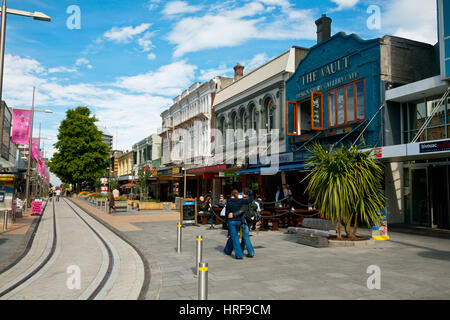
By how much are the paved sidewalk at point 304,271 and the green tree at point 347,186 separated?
997mm

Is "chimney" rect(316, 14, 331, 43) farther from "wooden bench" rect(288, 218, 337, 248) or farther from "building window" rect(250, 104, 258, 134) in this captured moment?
"wooden bench" rect(288, 218, 337, 248)

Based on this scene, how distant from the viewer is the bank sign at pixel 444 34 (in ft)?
42.1

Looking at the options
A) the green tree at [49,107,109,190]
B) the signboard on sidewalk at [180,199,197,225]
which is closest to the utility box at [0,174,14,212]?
the signboard on sidewalk at [180,199,197,225]

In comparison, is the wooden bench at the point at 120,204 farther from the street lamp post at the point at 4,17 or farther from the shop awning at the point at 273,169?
the street lamp post at the point at 4,17

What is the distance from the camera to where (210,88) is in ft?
110

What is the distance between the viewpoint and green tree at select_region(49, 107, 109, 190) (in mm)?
53875

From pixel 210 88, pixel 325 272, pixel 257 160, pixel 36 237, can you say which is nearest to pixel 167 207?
pixel 257 160

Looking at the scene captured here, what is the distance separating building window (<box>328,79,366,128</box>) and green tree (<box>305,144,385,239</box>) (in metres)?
5.87

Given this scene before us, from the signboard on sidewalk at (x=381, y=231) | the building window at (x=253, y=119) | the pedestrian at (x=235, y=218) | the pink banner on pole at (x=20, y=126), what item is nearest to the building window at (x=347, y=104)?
the signboard on sidewalk at (x=381, y=231)

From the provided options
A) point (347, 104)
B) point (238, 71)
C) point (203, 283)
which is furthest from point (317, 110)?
point (238, 71)

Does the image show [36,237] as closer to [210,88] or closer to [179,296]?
[179,296]

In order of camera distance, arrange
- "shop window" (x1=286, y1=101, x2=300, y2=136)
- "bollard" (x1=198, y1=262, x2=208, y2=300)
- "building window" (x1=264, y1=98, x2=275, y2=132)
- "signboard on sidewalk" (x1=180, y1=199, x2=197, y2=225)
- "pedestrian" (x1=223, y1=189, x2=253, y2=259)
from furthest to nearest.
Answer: "building window" (x1=264, y1=98, x2=275, y2=132) → "shop window" (x1=286, y1=101, x2=300, y2=136) → "signboard on sidewalk" (x1=180, y1=199, x2=197, y2=225) → "pedestrian" (x1=223, y1=189, x2=253, y2=259) → "bollard" (x1=198, y1=262, x2=208, y2=300)

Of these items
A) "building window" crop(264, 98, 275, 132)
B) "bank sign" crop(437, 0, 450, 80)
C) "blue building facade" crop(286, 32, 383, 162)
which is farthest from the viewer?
"building window" crop(264, 98, 275, 132)
